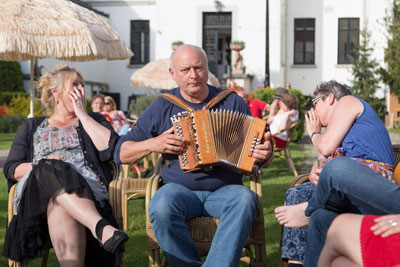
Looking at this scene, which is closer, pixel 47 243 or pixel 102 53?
pixel 47 243

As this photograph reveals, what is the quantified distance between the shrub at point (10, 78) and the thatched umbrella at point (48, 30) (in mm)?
17360

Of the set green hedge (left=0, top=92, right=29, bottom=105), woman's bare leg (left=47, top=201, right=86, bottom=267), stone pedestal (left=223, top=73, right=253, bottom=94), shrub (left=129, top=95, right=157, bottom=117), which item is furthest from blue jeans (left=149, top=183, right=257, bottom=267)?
stone pedestal (left=223, top=73, right=253, bottom=94)

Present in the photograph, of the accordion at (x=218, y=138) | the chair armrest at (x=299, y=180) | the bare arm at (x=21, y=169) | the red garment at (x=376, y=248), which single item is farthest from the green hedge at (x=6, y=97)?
the red garment at (x=376, y=248)

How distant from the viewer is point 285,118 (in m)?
9.51

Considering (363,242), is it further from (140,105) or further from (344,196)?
(140,105)

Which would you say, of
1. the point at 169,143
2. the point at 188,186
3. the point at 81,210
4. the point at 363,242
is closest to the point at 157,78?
the point at 188,186

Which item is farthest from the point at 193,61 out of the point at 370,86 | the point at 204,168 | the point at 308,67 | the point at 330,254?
the point at 308,67

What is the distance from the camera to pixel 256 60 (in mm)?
27062

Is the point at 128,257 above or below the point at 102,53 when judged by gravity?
below

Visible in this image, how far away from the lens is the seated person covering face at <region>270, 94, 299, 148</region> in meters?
9.56

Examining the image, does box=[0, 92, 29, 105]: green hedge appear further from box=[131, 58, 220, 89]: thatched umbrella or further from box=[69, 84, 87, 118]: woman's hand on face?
box=[69, 84, 87, 118]: woman's hand on face

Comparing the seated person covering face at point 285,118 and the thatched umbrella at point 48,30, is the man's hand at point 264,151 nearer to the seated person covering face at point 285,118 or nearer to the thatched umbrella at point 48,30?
the thatched umbrella at point 48,30

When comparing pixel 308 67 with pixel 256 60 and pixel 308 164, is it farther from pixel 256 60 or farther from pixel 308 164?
pixel 308 164

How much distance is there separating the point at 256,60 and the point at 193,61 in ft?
75.7
